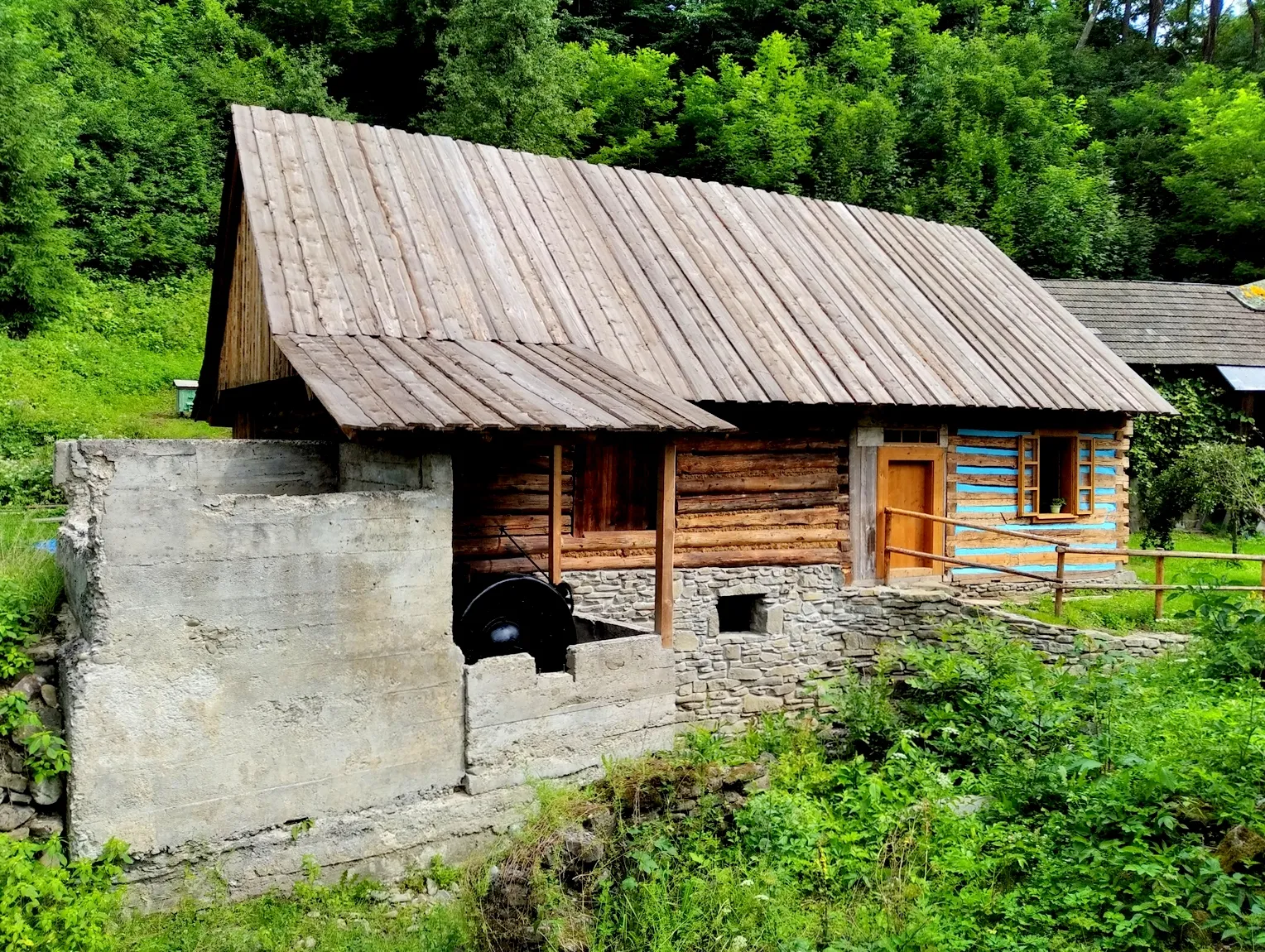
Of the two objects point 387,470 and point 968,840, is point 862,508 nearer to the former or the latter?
point 968,840

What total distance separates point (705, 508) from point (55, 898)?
7726mm

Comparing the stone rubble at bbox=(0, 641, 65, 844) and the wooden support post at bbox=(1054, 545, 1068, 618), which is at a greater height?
the wooden support post at bbox=(1054, 545, 1068, 618)

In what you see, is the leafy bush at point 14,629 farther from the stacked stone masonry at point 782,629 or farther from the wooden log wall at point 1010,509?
the wooden log wall at point 1010,509

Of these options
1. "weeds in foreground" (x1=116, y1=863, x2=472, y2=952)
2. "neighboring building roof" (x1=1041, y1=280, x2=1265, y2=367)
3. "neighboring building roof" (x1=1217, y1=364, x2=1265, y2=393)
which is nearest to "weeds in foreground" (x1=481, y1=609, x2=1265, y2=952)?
"weeds in foreground" (x1=116, y1=863, x2=472, y2=952)

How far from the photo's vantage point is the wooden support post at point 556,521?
979 cm

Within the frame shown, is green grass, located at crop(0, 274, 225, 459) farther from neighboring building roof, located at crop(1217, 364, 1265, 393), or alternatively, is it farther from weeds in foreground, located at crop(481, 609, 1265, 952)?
neighboring building roof, located at crop(1217, 364, 1265, 393)

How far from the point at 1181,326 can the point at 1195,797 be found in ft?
59.9

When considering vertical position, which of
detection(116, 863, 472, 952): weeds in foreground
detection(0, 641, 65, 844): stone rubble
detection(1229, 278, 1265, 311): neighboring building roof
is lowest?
detection(116, 863, 472, 952): weeds in foreground

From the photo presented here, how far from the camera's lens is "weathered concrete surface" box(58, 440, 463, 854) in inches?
238

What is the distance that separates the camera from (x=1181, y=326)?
21469 mm

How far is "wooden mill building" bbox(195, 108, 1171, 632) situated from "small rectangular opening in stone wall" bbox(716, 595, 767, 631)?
58 cm

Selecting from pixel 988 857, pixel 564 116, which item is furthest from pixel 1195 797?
pixel 564 116

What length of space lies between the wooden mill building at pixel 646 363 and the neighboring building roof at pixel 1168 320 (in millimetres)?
6211

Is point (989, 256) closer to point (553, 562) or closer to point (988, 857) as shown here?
point (553, 562)
